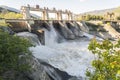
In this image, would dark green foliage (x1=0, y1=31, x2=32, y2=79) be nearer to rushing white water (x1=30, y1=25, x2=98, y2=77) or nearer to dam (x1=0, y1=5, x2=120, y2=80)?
dam (x1=0, y1=5, x2=120, y2=80)

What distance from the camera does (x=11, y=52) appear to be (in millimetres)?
18125

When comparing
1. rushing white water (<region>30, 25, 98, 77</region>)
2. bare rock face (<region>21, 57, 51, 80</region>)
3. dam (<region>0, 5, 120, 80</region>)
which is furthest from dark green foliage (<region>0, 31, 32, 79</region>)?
rushing white water (<region>30, 25, 98, 77</region>)

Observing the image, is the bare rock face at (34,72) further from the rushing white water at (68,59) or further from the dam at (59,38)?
the rushing white water at (68,59)

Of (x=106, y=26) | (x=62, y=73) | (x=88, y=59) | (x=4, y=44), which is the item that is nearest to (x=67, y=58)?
(x=88, y=59)

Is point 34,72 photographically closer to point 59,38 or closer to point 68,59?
point 68,59

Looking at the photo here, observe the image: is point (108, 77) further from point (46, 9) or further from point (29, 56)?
point (46, 9)

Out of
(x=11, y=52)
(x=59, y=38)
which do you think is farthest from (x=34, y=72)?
(x=59, y=38)

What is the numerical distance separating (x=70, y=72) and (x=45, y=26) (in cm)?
2405

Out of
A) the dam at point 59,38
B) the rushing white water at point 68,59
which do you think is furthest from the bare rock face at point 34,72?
the rushing white water at point 68,59

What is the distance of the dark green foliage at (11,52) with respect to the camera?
1770cm

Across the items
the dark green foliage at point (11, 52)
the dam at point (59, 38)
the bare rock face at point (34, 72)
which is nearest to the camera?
the dark green foliage at point (11, 52)

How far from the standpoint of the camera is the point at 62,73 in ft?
85.9

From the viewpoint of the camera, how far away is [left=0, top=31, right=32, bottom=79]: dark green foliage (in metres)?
17.7

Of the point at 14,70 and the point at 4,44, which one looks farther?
the point at 14,70
